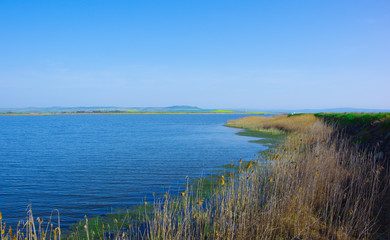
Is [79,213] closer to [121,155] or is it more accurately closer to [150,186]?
[150,186]

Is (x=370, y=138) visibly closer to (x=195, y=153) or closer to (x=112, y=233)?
(x=195, y=153)

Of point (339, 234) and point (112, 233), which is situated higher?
point (339, 234)

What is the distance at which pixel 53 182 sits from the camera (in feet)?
37.8

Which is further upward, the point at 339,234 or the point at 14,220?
the point at 339,234

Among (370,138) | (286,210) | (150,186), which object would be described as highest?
(370,138)

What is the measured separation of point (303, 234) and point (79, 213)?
19.9 feet

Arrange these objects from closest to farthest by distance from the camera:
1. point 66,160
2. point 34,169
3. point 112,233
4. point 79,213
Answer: point 112,233
point 79,213
point 34,169
point 66,160

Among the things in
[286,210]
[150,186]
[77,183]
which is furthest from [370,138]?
[77,183]

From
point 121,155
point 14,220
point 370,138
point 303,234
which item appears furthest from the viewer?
point 121,155

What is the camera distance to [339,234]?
208 inches

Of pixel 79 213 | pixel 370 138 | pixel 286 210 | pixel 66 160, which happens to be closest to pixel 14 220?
pixel 79 213

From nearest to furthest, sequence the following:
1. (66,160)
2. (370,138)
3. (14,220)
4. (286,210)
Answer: (286,210), (14,220), (370,138), (66,160)

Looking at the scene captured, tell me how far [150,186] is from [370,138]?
10.5 metres

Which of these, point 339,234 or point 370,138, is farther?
point 370,138
